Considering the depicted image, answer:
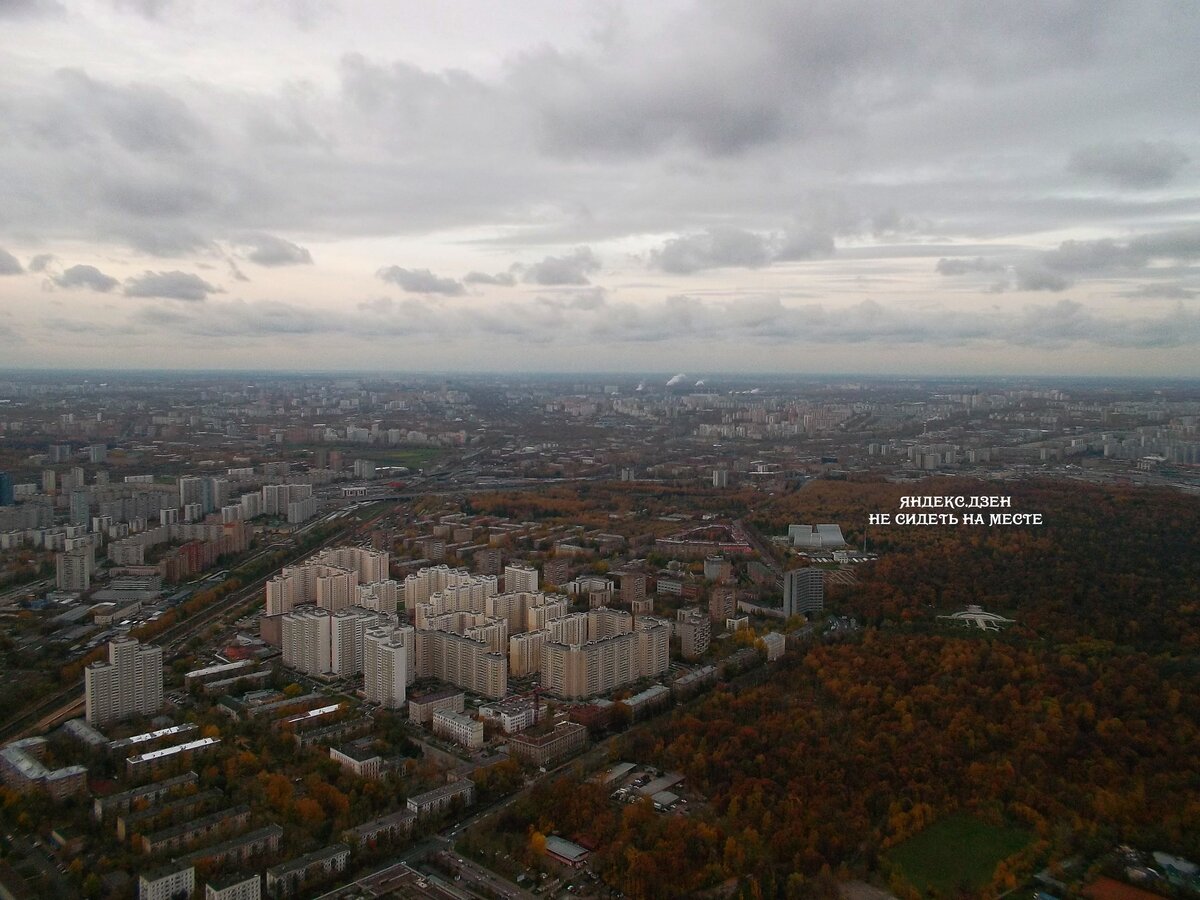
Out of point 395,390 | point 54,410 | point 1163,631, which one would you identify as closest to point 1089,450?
point 1163,631

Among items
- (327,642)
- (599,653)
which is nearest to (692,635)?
(599,653)

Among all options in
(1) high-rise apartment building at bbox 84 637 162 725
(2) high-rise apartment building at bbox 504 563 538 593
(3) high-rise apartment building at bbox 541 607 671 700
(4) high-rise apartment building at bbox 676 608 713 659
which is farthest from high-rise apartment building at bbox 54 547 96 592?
(4) high-rise apartment building at bbox 676 608 713 659

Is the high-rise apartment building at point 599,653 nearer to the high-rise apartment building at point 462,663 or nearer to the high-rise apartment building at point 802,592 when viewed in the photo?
the high-rise apartment building at point 462,663

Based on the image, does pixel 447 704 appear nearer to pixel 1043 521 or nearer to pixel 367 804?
pixel 367 804

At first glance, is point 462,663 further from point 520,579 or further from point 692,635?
point 520,579

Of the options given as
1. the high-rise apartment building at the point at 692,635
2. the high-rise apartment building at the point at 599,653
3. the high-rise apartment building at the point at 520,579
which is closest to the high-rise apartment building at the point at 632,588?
the high-rise apartment building at the point at 520,579
